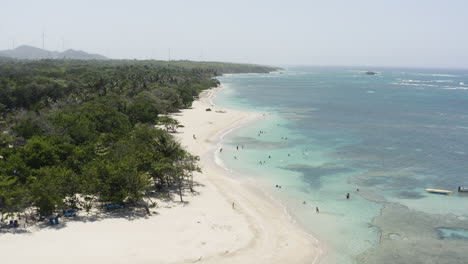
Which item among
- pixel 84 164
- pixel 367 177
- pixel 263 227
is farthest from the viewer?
pixel 367 177

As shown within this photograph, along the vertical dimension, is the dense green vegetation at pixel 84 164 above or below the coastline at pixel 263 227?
above

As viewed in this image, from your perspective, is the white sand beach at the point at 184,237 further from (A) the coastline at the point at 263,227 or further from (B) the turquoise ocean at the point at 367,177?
(B) the turquoise ocean at the point at 367,177

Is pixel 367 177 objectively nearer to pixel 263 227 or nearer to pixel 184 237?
pixel 263 227

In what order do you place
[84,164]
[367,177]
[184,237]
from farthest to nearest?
[367,177], [84,164], [184,237]

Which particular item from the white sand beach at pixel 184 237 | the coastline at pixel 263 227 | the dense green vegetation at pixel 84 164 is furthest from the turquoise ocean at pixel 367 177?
the dense green vegetation at pixel 84 164

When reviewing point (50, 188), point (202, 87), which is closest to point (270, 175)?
point (50, 188)

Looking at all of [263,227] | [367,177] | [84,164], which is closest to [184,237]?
[263,227]

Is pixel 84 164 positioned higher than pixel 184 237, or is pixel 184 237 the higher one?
pixel 84 164
